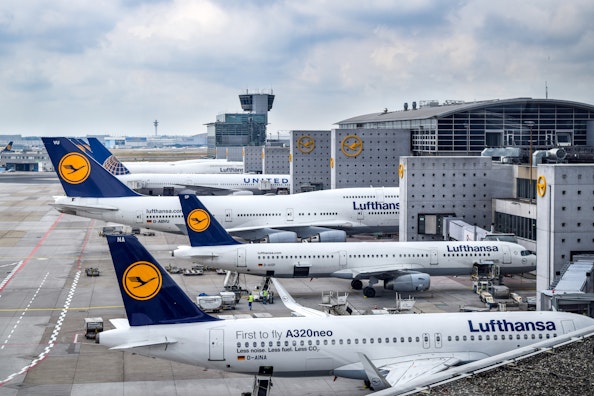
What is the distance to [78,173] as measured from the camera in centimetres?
8112

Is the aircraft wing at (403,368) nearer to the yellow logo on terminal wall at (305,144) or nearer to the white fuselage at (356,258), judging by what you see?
the white fuselage at (356,258)

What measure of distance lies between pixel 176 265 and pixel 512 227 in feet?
→ 107

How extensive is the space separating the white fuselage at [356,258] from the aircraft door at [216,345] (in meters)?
25.5

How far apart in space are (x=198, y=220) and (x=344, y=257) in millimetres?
11690

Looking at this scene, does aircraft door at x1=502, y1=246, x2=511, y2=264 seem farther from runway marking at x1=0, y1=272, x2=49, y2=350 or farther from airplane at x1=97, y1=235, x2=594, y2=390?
runway marking at x1=0, y1=272, x2=49, y2=350

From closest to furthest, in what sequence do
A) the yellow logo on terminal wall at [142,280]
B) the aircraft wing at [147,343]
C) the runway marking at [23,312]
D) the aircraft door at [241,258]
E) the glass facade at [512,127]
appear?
the aircraft wing at [147,343] → the yellow logo on terminal wall at [142,280] → the runway marking at [23,312] → the aircraft door at [241,258] → the glass facade at [512,127]

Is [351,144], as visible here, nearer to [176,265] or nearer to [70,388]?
[176,265]

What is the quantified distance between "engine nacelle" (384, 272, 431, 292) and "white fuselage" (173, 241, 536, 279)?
1077mm

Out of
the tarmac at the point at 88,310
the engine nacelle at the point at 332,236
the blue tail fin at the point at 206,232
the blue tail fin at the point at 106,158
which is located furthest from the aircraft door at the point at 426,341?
the blue tail fin at the point at 106,158

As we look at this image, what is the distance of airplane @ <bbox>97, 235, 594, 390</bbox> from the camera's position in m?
35.2

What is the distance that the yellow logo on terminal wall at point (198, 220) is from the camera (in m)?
62.1

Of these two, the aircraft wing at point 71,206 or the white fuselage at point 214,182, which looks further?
the white fuselage at point 214,182

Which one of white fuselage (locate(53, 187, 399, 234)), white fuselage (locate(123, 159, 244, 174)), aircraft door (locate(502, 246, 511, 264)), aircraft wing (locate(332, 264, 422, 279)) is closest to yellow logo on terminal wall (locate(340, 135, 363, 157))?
white fuselage (locate(53, 187, 399, 234))

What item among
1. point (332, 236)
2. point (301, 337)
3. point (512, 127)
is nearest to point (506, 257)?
point (332, 236)
